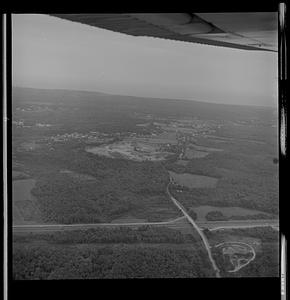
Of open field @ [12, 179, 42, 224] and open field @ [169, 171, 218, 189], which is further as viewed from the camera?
open field @ [169, 171, 218, 189]

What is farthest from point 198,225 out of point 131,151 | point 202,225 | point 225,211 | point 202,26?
point 202,26

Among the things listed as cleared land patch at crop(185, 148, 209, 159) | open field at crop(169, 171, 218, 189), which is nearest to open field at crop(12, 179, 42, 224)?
open field at crop(169, 171, 218, 189)

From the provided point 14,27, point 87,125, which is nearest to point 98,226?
point 87,125

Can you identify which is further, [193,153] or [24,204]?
[193,153]

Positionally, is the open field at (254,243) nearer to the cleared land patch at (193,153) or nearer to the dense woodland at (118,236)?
the dense woodland at (118,236)

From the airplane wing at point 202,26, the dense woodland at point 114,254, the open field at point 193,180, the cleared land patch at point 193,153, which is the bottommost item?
the dense woodland at point 114,254

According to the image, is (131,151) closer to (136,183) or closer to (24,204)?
(136,183)

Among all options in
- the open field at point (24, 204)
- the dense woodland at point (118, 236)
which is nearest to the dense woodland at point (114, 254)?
the dense woodland at point (118, 236)

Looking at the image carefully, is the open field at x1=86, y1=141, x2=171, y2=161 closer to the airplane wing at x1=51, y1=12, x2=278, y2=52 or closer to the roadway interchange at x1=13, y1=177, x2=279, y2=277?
the roadway interchange at x1=13, y1=177, x2=279, y2=277

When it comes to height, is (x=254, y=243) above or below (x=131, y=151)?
below
